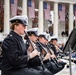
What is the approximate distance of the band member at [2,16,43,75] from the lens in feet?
19.4

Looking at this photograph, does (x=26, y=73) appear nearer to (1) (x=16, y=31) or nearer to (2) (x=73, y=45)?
(1) (x=16, y=31)

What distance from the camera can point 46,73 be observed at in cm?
667

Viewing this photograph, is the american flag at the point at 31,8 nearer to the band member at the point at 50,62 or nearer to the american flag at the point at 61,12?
the american flag at the point at 61,12

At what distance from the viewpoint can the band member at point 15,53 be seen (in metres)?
5.90

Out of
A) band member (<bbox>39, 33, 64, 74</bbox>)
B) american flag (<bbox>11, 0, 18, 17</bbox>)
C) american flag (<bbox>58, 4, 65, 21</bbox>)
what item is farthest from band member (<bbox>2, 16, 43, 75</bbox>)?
american flag (<bbox>58, 4, 65, 21</bbox>)

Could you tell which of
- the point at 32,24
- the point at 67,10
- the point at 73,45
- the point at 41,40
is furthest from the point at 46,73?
the point at 67,10

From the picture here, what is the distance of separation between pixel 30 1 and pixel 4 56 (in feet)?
135

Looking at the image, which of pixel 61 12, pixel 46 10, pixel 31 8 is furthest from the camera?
pixel 61 12

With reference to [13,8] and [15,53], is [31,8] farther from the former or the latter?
[15,53]

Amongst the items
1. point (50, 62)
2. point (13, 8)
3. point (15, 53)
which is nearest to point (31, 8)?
point (13, 8)

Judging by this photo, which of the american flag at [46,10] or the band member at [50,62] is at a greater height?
the american flag at [46,10]

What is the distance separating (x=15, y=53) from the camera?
5914mm

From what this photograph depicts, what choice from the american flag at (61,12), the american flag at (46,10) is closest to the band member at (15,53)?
the american flag at (46,10)

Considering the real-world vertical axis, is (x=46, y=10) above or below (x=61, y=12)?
above
